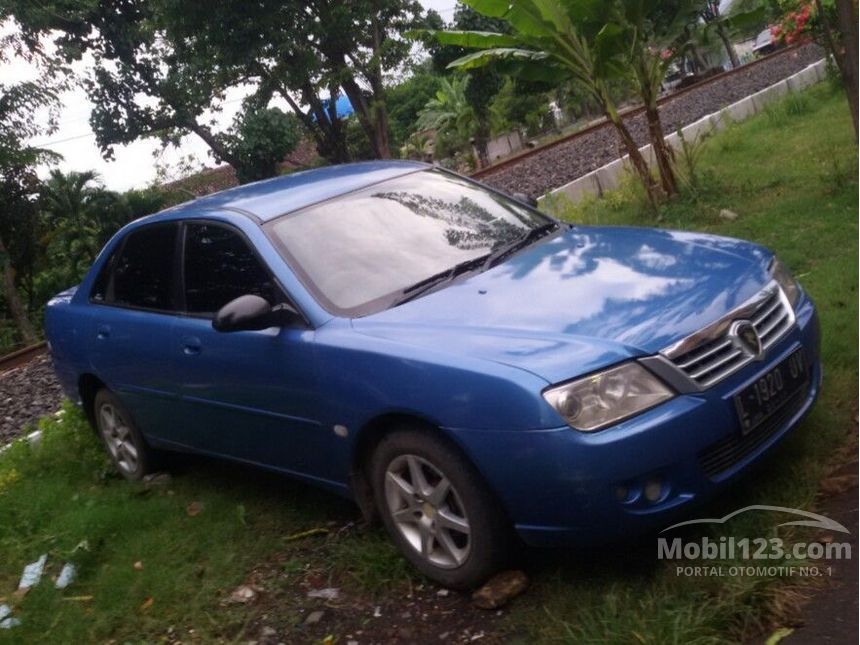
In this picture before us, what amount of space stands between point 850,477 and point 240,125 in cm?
2685

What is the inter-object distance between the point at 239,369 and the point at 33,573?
5.47 ft

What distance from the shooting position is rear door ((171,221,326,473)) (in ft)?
14.0

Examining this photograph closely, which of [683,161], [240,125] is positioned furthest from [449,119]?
Result: [683,161]

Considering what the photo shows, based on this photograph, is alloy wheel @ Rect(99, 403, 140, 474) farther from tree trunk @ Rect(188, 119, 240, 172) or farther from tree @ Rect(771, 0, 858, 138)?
tree trunk @ Rect(188, 119, 240, 172)

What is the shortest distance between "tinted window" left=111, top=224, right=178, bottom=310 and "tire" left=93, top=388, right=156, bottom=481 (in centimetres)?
67

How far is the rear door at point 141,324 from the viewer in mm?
5242

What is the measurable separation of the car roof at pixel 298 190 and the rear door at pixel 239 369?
180 millimetres

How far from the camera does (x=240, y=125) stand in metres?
29.0

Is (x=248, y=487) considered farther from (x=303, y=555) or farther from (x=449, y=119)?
(x=449, y=119)

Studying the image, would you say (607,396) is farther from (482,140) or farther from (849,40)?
(482,140)

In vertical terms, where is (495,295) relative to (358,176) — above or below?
below

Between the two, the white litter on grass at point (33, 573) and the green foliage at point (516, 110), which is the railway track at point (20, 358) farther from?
the green foliage at point (516, 110)

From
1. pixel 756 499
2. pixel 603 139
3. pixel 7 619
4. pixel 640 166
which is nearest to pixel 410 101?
pixel 603 139

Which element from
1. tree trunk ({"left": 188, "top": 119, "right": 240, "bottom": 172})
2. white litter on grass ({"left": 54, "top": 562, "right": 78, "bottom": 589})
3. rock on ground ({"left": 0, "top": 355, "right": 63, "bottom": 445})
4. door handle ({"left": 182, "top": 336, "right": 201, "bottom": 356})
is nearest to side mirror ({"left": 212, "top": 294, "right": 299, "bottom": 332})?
door handle ({"left": 182, "top": 336, "right": 201, "bottom": 356})
